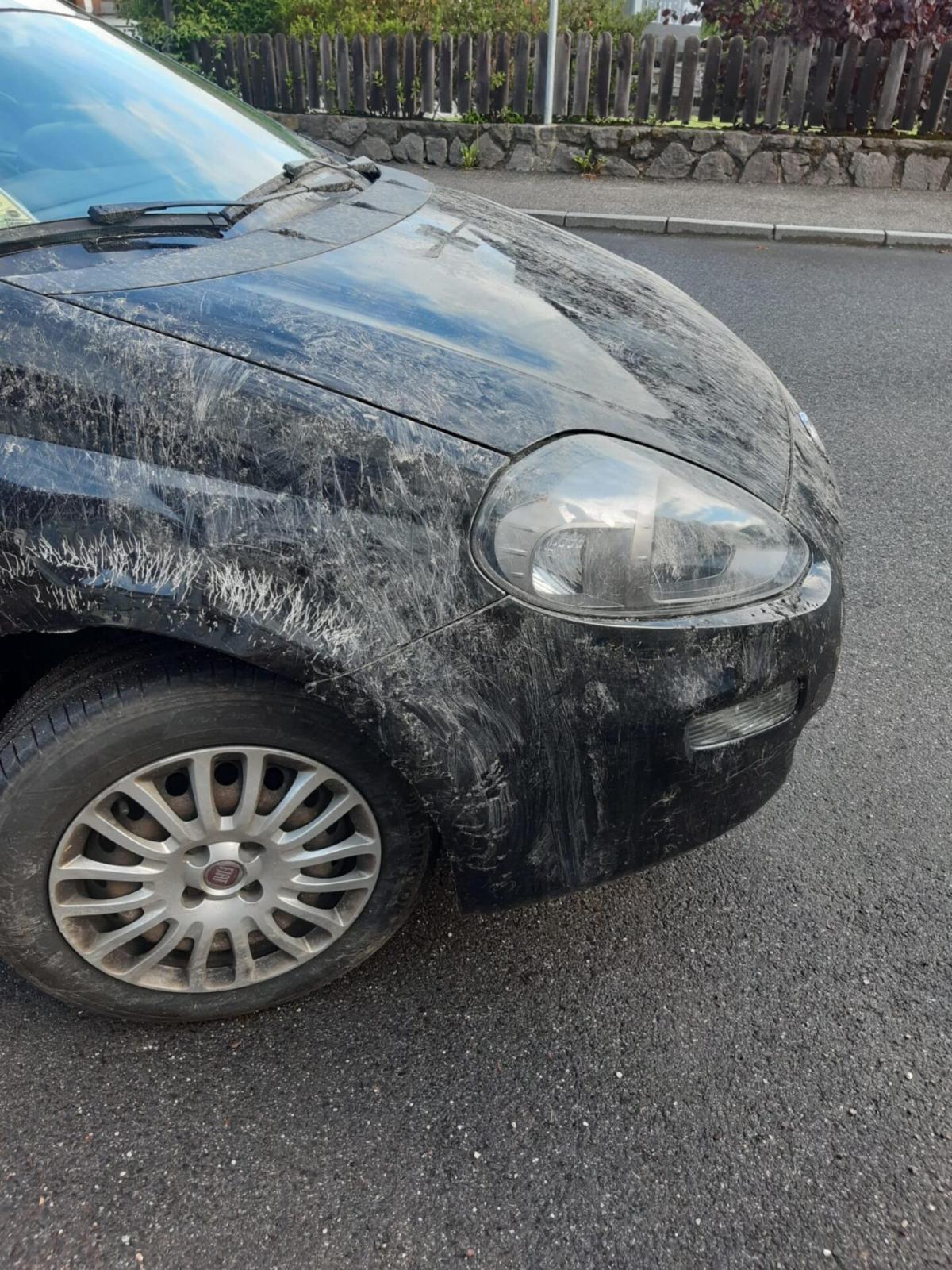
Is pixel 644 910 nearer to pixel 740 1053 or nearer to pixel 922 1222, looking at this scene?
pixel 740 1053

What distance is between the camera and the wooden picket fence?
9.52 meters

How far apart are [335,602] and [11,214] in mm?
1112

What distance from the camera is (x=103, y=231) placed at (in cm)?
197

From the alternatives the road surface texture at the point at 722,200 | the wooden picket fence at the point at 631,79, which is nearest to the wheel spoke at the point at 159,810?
the road surface texture at the point at 722,200

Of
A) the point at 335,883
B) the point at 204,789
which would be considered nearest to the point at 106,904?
the point at 204,789

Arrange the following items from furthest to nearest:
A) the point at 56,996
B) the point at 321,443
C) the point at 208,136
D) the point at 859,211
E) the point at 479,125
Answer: the point at 479,125
the point at 859,211
the point at 208,136
the point at 56,996
the point at 321,443

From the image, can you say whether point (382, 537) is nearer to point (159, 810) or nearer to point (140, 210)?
point (159, 810)

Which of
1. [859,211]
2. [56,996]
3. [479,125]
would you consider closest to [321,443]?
[56,996]

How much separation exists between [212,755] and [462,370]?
794mm

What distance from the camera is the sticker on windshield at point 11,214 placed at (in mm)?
1908

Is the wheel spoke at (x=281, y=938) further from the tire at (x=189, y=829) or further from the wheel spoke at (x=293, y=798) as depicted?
the wheel spoke at (x=293, y=798)

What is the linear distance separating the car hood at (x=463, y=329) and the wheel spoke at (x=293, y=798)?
2.10ft

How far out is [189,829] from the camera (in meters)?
1.74

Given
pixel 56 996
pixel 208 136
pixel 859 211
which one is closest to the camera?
pixel 56 996
